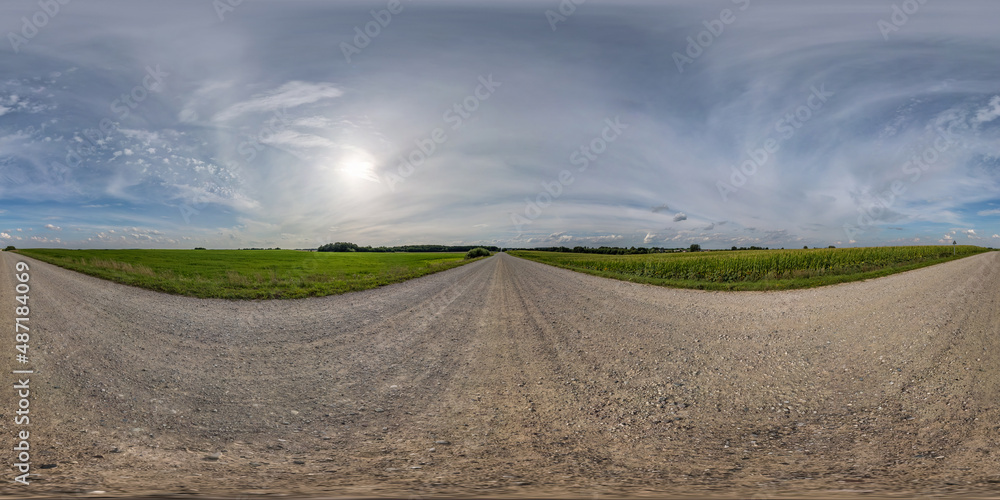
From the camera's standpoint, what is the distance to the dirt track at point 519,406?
3.15 m

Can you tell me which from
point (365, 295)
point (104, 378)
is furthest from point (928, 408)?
point (365, 295)

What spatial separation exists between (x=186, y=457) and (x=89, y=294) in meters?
15.3

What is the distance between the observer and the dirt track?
10.3 feet

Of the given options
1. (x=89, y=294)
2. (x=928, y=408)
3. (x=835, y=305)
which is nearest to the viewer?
(x=928, y=408)

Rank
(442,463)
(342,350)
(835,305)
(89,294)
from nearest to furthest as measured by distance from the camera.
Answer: (442,463) < (342,350) < (835,305) < (89,294)

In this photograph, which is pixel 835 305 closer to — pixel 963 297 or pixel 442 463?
pixel 963 297

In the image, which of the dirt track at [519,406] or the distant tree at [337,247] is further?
the distant tree at [337,247]

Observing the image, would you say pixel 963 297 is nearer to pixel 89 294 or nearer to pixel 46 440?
pixel 46 440

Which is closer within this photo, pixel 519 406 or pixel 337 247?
pixel 519 406

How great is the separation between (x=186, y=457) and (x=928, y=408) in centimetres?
801

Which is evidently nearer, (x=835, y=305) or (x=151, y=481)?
(x=151, y=481)

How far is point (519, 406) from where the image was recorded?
456 cm

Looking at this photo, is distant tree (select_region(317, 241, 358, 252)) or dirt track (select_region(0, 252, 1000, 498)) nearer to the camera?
dirt track (select_region(0, 252, 1000, 498))

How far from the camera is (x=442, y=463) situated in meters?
3.33
